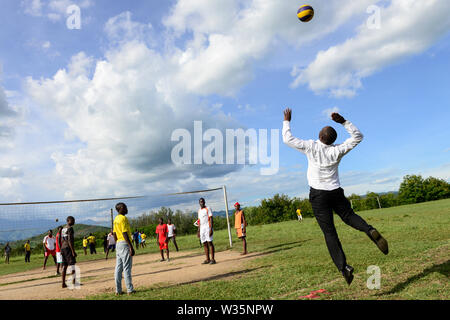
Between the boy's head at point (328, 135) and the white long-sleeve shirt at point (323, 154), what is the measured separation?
2.5 inches

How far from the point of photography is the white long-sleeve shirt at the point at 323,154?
4.46 m

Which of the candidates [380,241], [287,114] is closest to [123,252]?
[287,114]

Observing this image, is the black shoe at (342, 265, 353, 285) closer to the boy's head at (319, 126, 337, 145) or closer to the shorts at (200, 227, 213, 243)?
the boy's head at (319, 126, 337, 145)

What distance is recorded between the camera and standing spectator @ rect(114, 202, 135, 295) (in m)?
6.19

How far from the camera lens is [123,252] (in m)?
6.24

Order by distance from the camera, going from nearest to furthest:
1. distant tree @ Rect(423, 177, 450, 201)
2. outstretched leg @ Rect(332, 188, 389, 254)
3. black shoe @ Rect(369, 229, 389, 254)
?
1. black shoe @ Rect(369, 229, 389, 254)
2. outstretched leg @ Rect(332, 188, 389, 254)
3. distant tree @ Rect(423, 177, 450, 201)

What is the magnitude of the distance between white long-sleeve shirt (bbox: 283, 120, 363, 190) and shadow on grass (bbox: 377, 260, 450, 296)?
1659 mm

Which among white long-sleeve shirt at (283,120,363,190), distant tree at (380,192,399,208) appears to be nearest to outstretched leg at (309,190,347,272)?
white long-sleeve shirt at (283,120,363,190)

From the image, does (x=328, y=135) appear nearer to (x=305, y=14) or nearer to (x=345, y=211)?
(x=345, y=211)

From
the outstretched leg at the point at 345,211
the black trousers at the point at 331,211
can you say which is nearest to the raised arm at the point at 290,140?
the black trousers at the point at 331,211
